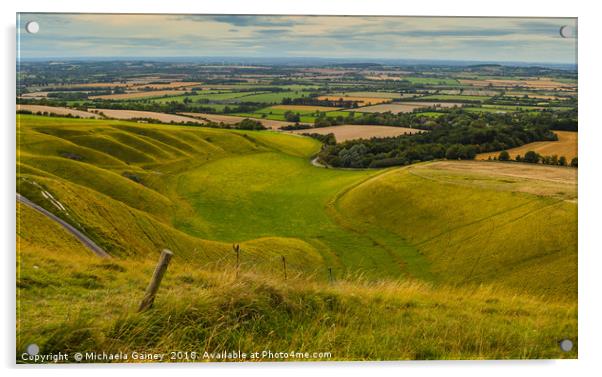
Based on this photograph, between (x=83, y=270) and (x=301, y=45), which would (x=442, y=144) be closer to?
(x=301, y=45)

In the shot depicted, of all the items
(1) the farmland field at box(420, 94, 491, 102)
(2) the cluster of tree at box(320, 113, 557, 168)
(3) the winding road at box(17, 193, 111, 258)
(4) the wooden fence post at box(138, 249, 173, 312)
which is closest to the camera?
(4) the wooden fence post at box(138, 249, 173, 312)

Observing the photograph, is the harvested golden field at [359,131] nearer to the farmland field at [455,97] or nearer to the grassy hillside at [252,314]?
the farmland field at [455,97]

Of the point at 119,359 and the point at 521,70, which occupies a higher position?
the point at 521,70

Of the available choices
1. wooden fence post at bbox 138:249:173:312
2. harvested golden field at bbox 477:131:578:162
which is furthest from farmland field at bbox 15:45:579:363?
wooden fence post at bbox 138:249:173:312

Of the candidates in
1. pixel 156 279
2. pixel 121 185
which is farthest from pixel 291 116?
pixel 156 279

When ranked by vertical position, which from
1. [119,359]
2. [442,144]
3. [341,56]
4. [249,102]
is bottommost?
[119,359]

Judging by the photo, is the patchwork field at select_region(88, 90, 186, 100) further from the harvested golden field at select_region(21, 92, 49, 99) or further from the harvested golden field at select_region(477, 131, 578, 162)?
the harvested golden field at select_region(477, 131, 578, 162)
